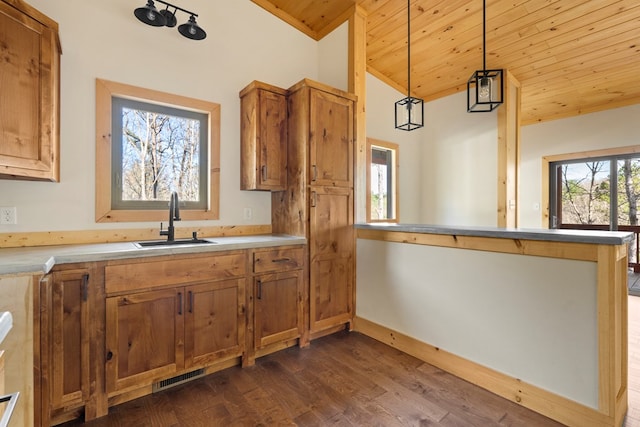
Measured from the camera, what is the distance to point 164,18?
2.17 metres

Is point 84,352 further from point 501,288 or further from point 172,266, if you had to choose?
point 501,288

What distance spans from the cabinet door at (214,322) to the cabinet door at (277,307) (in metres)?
0.14

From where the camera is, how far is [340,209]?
2904 millimetres

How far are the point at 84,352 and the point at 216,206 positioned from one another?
54.8 inches

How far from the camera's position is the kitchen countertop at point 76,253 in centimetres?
138

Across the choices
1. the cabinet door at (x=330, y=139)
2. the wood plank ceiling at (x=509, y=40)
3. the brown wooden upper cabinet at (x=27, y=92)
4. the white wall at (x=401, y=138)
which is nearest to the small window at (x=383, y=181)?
the white wall at (x=401, y=138)

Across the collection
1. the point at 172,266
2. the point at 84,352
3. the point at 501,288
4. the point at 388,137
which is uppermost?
the point at 388,137

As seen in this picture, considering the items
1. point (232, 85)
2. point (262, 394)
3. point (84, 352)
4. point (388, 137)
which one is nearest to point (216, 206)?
point (232, 85)

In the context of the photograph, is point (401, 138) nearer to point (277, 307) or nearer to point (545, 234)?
point (545, 234)

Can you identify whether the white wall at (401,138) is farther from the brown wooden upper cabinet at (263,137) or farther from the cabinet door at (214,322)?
the cabinet door at (214,322)

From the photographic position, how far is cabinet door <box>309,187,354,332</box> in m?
2.71

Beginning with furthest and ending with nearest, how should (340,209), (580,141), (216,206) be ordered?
(580,141)
(340,209)
(216,206)

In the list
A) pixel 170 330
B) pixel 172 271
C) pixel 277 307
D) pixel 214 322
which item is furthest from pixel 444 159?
pixel 170 330

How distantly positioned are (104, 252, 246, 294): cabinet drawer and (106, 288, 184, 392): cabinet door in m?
0.07
